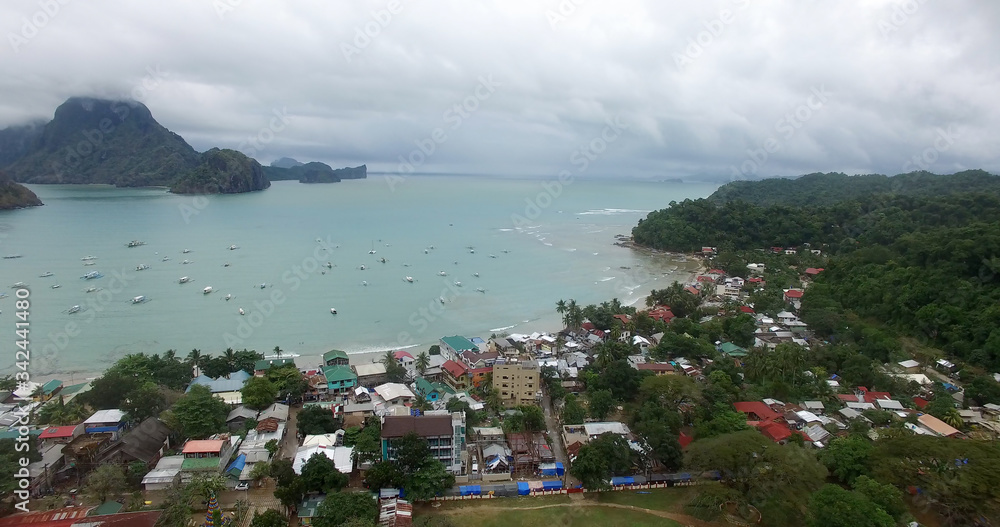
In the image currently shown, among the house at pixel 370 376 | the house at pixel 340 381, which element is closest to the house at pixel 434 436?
the house at pixel 340 381

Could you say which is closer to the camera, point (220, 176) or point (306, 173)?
point (220, 176)

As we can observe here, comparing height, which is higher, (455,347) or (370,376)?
(455,347)

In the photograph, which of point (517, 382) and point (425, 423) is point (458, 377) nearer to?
point (517, 382)

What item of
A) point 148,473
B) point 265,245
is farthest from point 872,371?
point 265,245

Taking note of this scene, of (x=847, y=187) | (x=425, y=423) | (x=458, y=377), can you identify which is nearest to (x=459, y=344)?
(x=458, y=377)

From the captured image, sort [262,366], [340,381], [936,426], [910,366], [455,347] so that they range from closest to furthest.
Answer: [936,426]
[340,381]
[262,366]
[910,366]
[455,347]

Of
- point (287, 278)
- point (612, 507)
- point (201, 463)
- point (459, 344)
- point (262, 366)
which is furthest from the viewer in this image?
point (287, 278)

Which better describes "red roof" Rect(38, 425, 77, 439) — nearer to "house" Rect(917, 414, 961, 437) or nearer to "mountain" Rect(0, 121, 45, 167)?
"house" Rect(917, 414, 961, 437)

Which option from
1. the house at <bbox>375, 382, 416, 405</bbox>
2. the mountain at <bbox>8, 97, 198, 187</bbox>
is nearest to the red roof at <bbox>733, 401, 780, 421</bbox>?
the house at <bbox>375, 382, 416, 405</bbox>
